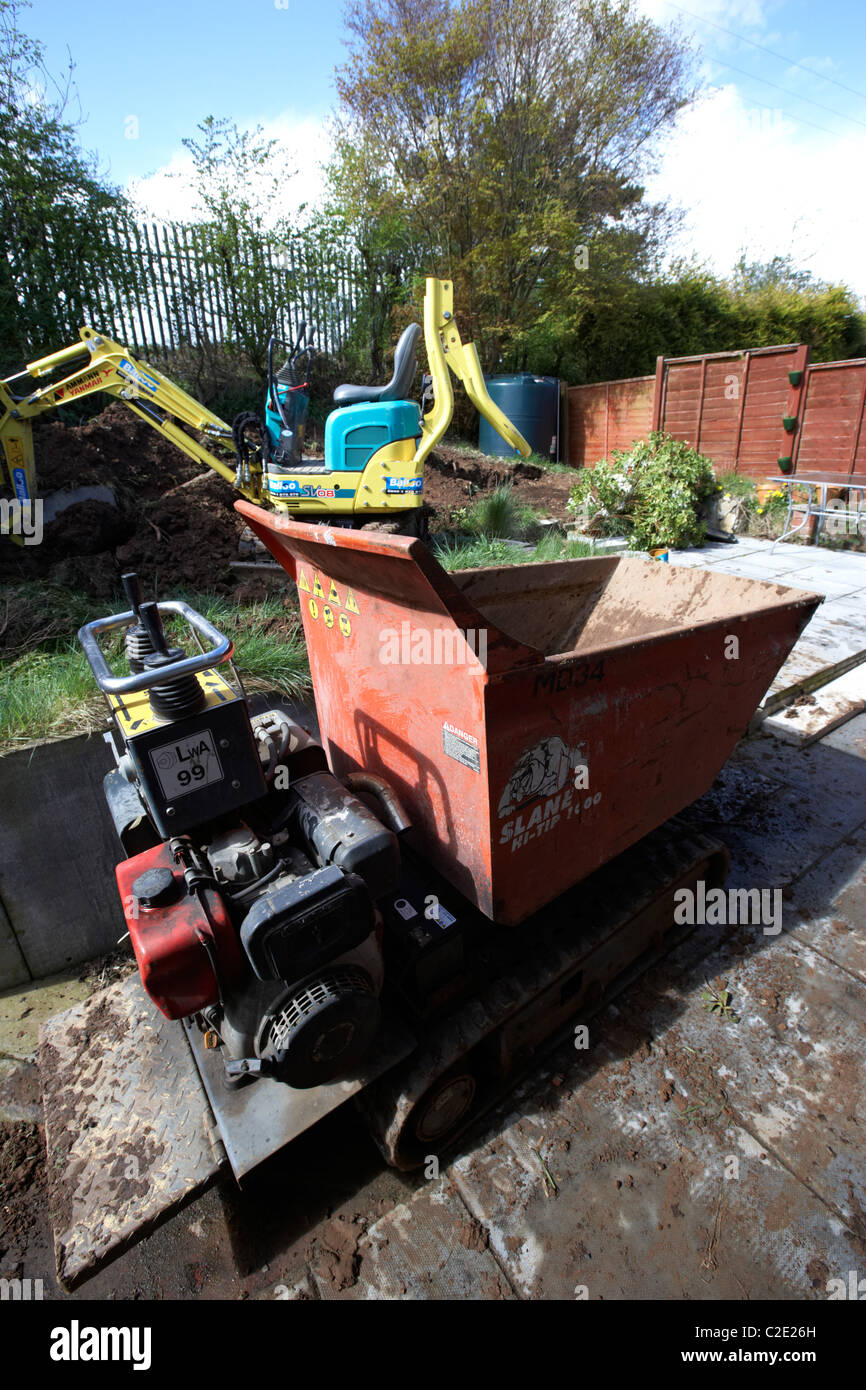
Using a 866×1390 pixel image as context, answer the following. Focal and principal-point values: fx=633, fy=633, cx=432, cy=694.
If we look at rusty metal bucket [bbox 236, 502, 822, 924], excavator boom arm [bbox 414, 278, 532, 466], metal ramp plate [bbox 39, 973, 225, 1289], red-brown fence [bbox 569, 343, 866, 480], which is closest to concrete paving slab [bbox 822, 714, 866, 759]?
rusty metal bucket [bbox 236, 502, 822, 924]

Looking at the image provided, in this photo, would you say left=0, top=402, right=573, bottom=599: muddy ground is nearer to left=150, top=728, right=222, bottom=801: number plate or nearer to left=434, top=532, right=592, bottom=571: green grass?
left=434, top=532, right=592, bottom=571: green grass

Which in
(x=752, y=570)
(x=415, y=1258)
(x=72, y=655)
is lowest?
(x=415, y=1258)

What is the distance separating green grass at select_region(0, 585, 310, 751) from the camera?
2855mm

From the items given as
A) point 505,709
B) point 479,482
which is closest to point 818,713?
point 505,709

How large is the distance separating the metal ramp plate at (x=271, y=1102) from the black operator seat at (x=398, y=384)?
431 cm

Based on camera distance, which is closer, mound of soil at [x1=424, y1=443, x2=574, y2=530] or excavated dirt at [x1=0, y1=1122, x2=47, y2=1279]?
excavated dirt at [x1=0, y1=1122, x2=47, y2=1279]

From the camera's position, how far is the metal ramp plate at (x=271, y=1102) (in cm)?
167

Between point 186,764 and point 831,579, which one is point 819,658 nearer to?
point 831,579

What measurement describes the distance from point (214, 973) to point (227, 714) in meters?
0.67

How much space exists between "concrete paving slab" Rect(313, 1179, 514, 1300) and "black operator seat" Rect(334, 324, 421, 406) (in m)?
4.70

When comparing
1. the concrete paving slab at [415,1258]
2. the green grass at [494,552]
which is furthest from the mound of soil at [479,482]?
the concrete paving slab at [415,1258]

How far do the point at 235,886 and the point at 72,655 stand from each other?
2436mm

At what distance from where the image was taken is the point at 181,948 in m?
1.54

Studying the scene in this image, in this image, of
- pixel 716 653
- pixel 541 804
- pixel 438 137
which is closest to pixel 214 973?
pixel 541 804
